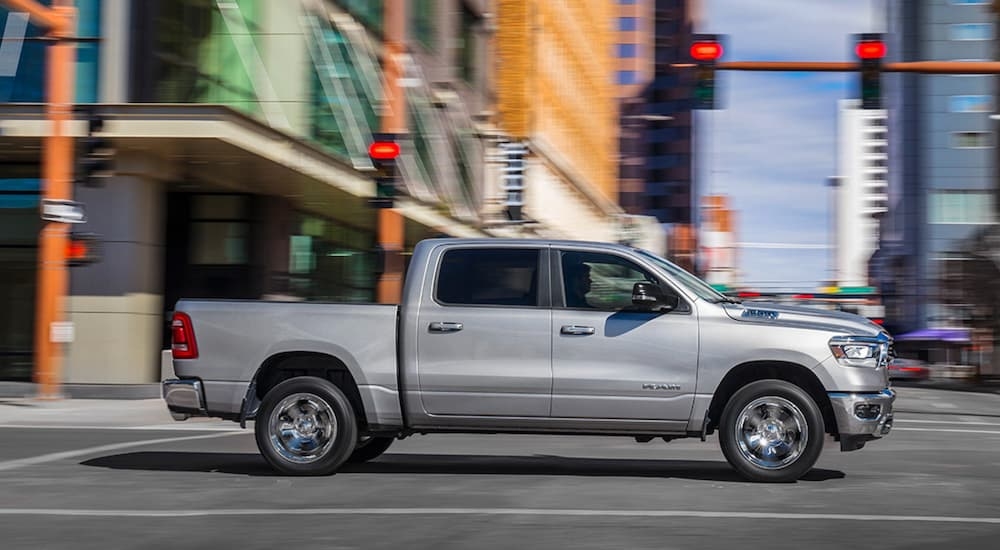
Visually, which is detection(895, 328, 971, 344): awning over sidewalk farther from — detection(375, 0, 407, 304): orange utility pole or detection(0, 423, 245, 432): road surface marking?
detection(0, 423, 245, 432): road surface marking

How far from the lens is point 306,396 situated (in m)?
10.7

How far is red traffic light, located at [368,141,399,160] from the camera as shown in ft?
89.6

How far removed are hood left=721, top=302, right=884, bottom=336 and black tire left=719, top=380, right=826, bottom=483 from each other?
0.47 m

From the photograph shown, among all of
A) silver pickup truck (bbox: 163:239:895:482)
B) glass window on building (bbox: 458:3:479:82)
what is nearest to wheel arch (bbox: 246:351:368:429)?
silver pickup truck (bbox: 163:239:895:482)

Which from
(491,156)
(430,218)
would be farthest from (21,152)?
(491,156)

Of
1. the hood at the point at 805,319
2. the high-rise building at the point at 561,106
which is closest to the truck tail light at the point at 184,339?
the hood at the point at 805,319

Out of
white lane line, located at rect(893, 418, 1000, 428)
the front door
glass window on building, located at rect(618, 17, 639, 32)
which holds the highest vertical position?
glass window on building, located at rect(618, 17, 639, 32)

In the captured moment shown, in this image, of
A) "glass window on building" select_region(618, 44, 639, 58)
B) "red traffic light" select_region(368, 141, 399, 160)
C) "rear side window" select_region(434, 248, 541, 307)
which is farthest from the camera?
"glass window on building" select_region(618, 44, 639, 58)

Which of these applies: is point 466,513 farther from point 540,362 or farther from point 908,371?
point 908,371

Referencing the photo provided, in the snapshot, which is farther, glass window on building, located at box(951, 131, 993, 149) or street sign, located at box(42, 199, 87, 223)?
glass window on building, located at box(951, 131, 993, 149)

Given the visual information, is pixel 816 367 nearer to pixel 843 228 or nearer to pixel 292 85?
pixel 292 85

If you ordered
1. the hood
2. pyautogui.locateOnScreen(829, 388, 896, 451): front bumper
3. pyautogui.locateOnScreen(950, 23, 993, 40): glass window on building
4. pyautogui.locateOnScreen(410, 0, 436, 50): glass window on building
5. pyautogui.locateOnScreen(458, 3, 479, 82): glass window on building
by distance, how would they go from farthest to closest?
pyautogui.locateOnScreen(950, 23, 993, 40): glass window on building, pyautogui.locateOnScreen(458, 3, 479, 82): glass window on building, pyautogui.locateOnScreen(410, 0, 436, 50): glass window on building, the hood, pyautogui.locateOnScreen(829, 388, 896, 451): front bumper

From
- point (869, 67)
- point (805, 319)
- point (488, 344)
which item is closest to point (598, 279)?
point (488, 344)

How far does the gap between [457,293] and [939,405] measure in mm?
19747
